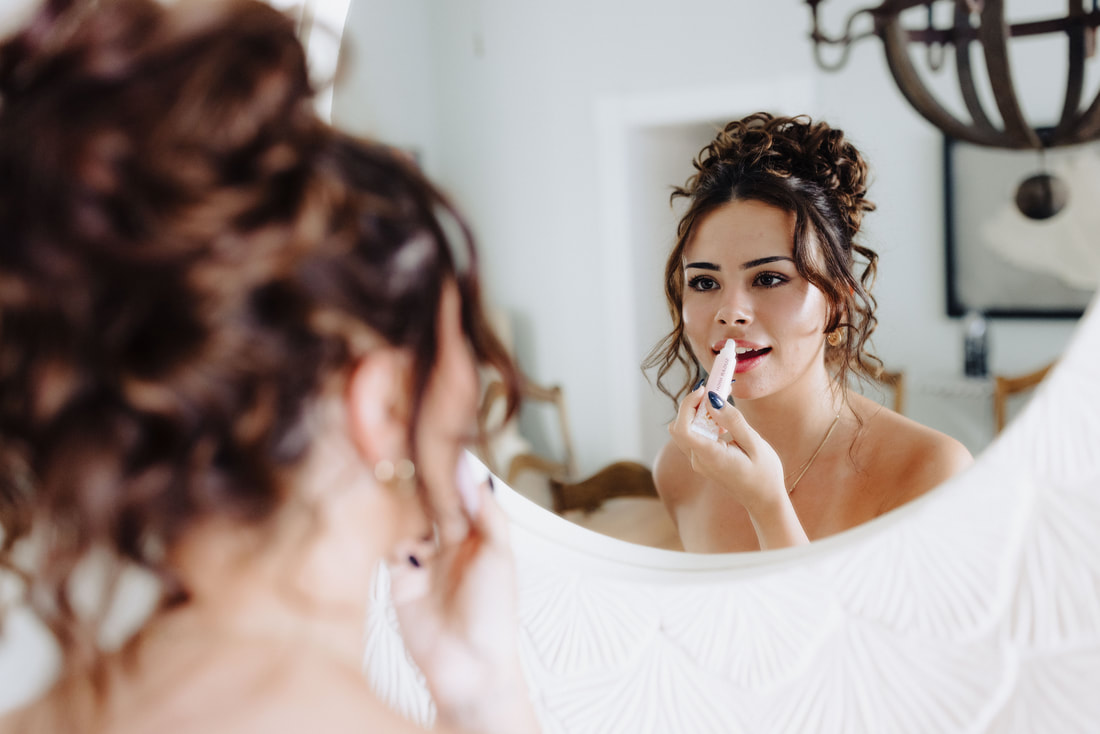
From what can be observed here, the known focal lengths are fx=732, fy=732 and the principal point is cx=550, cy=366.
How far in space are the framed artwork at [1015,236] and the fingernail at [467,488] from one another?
0.39 m

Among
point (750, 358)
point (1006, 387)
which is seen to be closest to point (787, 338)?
point (750, 358)

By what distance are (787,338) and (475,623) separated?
34 cm

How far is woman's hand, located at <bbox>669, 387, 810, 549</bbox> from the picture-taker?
0.58 metres

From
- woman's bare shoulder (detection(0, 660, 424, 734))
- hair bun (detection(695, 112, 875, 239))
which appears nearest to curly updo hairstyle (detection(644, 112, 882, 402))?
hair bun (detection(695, 112, 875, 239))

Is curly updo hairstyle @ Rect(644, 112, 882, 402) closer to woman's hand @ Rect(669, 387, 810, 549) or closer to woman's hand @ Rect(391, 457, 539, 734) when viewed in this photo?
woman's hand @ Rect(669, 387, 810, 549)

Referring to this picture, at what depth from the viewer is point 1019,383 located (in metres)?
0.49

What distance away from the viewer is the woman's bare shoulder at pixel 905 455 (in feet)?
1.71

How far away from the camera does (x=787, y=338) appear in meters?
0.55

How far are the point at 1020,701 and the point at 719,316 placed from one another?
0.36m

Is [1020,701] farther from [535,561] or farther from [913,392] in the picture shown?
[535,561]

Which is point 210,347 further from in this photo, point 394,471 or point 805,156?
point 805,156

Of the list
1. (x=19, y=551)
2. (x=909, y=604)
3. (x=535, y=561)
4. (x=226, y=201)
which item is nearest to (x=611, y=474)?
(x=535, y=561)

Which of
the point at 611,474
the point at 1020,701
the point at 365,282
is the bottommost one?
the point at 1020,701

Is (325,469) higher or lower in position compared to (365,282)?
lower
